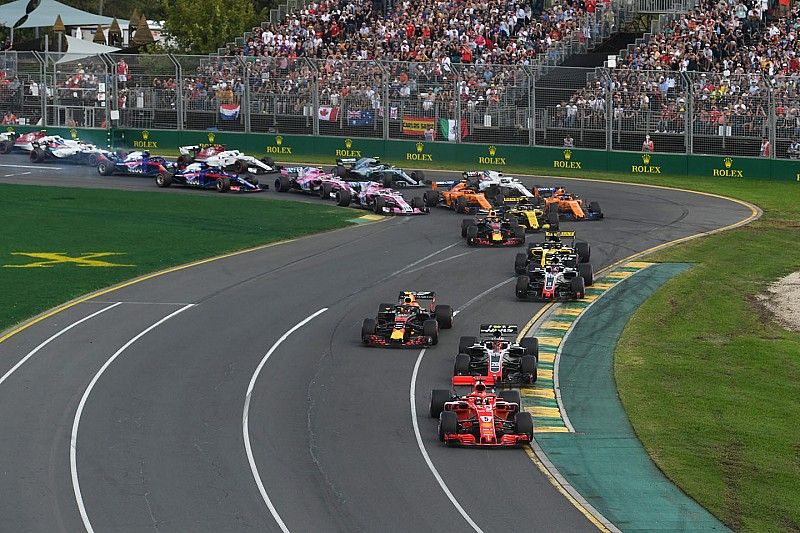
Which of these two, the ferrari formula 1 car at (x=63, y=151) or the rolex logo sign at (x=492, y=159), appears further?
the rolex logo sign at (x=492, y=159)

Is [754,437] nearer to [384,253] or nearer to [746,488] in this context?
[746,488]

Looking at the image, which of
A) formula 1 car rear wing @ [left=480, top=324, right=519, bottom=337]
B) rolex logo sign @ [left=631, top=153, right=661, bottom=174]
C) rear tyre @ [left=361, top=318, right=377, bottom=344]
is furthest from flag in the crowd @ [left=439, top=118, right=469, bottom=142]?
formula 1 car rear wing @ [left=480, top=324, right=519, bottom=337]

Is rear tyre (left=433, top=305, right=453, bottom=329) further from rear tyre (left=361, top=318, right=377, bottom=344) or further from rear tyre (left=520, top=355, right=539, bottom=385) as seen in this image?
rear tyre (left=520, top=355, right=539, bottom=385)

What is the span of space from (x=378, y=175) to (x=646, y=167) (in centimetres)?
1284

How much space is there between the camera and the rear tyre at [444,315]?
32844 mm

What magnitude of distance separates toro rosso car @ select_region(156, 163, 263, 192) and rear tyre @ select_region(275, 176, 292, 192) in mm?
912

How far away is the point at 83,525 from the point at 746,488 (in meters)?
10.3

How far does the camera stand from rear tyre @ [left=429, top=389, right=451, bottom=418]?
25781 millimetres

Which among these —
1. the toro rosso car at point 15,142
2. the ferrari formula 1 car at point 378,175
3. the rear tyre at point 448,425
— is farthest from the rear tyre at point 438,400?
the toro rosso car at point 15,142

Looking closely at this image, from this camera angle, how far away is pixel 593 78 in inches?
2464

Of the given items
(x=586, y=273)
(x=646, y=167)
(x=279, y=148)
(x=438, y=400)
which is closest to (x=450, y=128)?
(x=279, y=148)

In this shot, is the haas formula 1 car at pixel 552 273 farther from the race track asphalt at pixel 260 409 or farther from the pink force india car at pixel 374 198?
the pink force india car at pixel 374 198

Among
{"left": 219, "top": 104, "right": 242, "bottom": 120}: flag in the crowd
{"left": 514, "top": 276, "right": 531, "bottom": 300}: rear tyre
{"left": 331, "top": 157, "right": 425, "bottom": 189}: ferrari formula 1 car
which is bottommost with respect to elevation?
{"left": 514, "top": 276, "right": 531, "bottom": 300}: rear tyre

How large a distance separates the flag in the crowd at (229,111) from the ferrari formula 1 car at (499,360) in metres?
40.9
